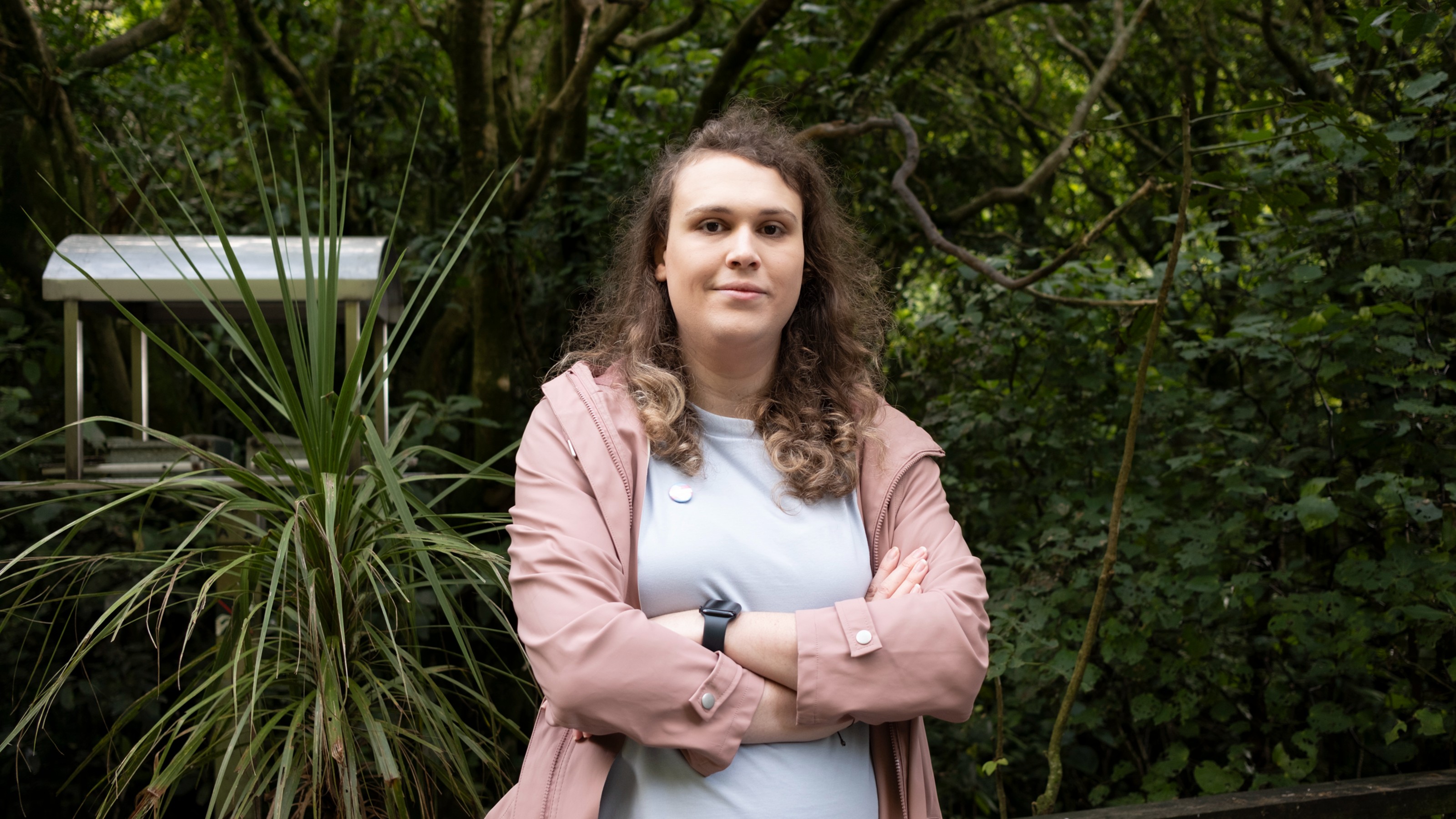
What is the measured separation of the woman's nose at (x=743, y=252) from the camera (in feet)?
4.53

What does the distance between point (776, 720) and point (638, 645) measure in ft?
0.72

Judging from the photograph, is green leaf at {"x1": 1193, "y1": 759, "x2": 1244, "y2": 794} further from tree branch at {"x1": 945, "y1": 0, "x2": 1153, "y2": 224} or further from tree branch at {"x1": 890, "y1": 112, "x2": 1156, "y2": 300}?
tree branch at {"x1": 945, "y1": 0, "x2": 1153, "y2": 224}

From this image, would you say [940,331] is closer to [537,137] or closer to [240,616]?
[537,137]

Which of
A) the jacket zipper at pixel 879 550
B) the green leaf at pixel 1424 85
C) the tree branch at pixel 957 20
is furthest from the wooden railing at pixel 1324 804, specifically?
the tree branch at pixel 957 20

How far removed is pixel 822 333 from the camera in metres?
1.67

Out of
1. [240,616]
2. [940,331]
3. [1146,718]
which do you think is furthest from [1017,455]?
[240,616]

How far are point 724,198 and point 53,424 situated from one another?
377cm

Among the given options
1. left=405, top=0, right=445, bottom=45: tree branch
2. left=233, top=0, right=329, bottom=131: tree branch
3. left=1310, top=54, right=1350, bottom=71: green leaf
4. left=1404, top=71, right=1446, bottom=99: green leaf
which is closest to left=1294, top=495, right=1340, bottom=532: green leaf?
left=1404, top=71, right=1446, bottom=99: green leaf

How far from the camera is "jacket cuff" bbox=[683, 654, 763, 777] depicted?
119 centimetres

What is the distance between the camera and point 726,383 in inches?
60.4

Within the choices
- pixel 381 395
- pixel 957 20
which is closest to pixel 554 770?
pixel 381 395

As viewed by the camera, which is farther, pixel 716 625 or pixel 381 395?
pixel 381 395

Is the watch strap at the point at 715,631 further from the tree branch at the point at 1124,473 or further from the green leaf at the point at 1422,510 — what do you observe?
the green leaf at the point at 1422,510

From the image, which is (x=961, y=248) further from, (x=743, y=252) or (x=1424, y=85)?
(x=743, y=252)
